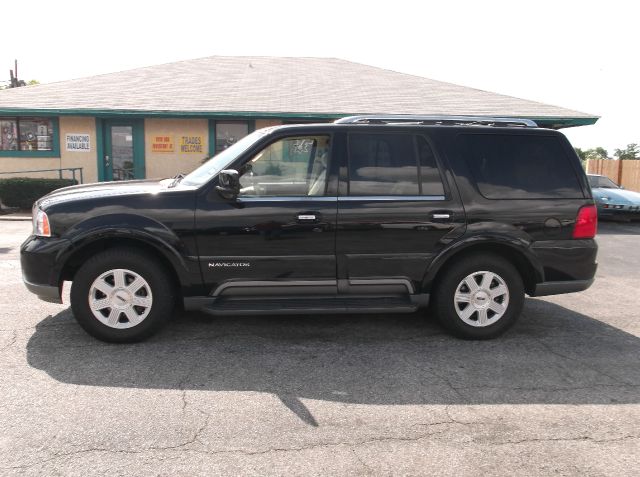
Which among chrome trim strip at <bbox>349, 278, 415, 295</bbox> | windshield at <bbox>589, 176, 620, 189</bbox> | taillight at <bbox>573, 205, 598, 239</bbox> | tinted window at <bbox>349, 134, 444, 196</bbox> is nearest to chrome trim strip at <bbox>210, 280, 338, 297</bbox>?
chrome trim strip at <bbox>349, 278, 415, 295</bbox>

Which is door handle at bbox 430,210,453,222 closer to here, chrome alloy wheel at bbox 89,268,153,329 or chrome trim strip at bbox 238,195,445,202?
chrome trim strip at bbox 238,195,445,202

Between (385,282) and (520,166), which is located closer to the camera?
(385,282)

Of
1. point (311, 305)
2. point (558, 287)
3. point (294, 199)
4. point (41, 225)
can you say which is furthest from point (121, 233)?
point (558, 287)

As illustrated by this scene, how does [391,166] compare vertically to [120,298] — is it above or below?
above

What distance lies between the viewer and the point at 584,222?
4820 mm

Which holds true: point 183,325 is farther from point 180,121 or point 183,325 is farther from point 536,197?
point 180,121

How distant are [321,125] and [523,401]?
2776 mm

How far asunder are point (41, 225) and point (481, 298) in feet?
12.6

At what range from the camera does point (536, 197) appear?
4.80 metres

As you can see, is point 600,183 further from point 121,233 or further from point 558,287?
point 121,233

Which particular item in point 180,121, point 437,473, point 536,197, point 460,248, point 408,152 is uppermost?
point 180,121

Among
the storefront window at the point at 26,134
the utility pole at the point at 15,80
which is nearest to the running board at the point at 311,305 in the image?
the storefront window at the point at 26,134

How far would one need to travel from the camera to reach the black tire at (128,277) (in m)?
4.43

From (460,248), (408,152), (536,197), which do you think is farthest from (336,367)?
(536,197)
